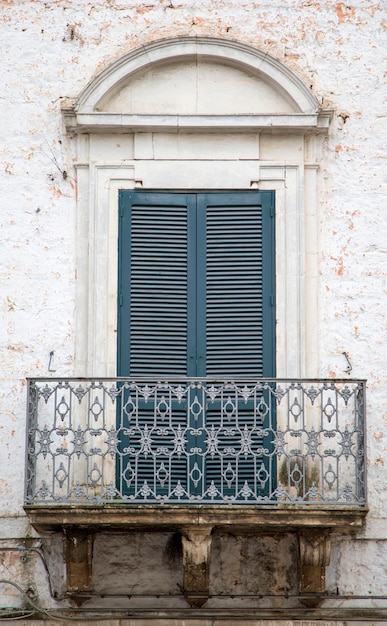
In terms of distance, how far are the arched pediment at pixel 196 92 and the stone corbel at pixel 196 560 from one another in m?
3.50

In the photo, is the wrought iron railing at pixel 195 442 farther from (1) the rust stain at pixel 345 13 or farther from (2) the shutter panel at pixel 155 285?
(1) the rust stain at pixel 345 13

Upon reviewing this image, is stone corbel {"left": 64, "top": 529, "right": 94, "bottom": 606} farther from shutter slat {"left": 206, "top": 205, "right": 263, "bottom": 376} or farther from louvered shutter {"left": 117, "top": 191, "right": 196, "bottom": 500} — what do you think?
shutter slat {"left": 206, "top": 205, "right": 263, "bottom": 376}

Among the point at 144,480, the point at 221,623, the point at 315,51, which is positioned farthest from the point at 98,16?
the point at 221,623

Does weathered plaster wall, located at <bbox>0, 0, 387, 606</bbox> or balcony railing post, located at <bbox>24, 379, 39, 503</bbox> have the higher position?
weathered plaster wall, located at <bbox>0, 0, 387, 606</bbox>

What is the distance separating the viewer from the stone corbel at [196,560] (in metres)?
14.2

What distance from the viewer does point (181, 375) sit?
49.3ft

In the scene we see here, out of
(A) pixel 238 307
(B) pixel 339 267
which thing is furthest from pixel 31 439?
(B) pixel 339 267

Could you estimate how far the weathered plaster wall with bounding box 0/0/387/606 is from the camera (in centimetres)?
1479

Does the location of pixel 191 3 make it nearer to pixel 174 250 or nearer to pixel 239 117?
pixel 239 117

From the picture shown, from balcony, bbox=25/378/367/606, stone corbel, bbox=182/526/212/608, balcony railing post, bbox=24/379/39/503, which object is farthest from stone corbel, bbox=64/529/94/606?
stone corbel, bbox=182/526/212/608

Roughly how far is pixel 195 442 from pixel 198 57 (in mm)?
3356

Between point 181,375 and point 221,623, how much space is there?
6.88ft

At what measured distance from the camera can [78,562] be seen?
14477 mm

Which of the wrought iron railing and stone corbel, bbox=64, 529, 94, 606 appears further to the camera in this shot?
stone corbel, bbox=64, 529, 94, 606
